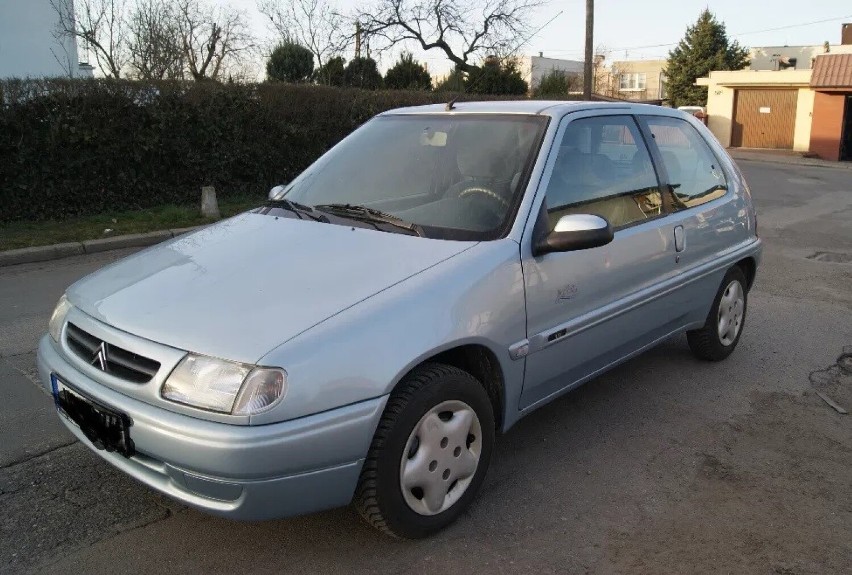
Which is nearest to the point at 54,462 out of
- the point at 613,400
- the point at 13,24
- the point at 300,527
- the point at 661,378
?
the point at 300,527

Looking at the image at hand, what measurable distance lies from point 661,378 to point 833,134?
2964cm

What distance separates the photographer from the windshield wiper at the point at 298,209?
3.52m

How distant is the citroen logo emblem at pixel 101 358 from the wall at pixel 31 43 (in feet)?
60.0

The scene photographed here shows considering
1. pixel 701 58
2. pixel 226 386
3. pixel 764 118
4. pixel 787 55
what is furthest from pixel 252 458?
pixel 787 55

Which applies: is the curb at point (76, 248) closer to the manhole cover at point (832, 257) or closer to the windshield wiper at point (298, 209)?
the windshield wiper at point (298, 209)

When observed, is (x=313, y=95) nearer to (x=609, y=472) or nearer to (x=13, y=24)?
(x=13, y=24)

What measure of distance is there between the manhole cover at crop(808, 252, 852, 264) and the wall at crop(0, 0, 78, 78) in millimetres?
17390

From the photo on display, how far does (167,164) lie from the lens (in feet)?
38.2

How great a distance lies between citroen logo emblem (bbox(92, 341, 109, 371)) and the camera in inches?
106

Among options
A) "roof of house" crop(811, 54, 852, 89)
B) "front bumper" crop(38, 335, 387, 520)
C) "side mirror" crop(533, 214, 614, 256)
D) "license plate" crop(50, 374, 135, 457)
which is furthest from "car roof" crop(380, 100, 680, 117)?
"roof of house" crop(811, 54, 852, 89)

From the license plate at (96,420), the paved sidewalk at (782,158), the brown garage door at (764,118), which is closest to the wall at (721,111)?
the brown garage door at (764,118)

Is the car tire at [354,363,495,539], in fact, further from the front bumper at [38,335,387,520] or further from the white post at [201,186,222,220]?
the white post at [201,186,222,220]

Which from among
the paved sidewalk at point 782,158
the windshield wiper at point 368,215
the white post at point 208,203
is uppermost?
the windshield wiper at point 368,215

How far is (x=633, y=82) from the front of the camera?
70312 millimetres
